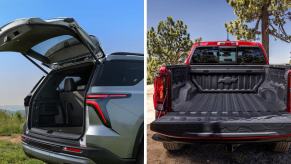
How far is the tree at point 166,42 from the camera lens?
28.8ft

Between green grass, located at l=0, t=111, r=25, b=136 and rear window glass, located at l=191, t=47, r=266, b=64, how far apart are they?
3998 millimetres

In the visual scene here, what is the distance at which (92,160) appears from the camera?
3014 millimetres

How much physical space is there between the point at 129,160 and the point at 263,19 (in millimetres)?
8626

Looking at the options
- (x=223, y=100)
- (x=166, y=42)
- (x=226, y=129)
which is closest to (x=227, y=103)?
(x=223, y=100)

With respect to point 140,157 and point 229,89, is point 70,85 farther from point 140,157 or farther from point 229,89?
point 229,89

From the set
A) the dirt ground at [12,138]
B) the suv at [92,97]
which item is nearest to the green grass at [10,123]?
the dirt ground at [12,138]

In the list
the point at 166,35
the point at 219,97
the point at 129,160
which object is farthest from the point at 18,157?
the point at 166,35

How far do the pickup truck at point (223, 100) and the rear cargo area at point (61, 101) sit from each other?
108cm

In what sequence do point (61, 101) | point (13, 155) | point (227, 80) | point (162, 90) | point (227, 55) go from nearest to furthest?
1. point (162, 90)
2. point (227, 80)
3. point (61, 101)
4. point (227, 55)
5. point (13, 155)

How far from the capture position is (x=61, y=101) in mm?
4531

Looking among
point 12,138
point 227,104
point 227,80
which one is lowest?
point 12,138

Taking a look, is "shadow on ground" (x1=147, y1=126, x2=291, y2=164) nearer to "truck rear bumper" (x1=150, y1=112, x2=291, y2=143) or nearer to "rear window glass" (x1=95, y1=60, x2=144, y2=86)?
"truck rear bumper" (x1=150, y1=112, x2=291, y2=143)

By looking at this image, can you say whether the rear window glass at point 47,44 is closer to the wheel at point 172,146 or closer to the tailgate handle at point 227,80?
the wheel at point 172,146

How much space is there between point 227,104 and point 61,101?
84.8 inches
